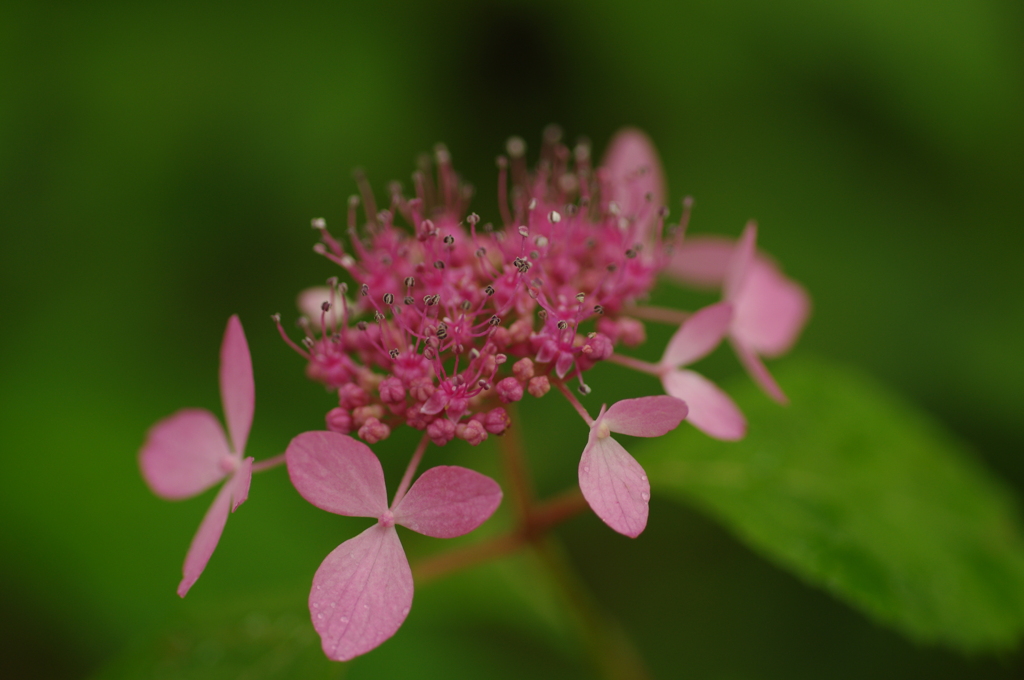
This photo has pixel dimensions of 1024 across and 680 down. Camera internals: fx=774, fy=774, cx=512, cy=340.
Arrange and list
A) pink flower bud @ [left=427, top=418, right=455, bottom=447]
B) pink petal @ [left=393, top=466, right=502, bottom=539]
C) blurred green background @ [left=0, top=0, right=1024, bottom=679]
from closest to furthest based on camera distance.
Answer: pink petal @ [left=393, top=466, right=502, bottom=539], pink flower bud @ [left=427, top=418, right=455, bottom=447], blurred green background @ [left=0, top=0, right=1024, bottom=679]

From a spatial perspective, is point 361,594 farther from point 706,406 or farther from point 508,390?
point 706,406

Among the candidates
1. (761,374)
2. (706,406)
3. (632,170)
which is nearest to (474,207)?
(632,170)

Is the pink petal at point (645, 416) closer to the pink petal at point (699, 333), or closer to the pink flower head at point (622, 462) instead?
the pink flower head at point (622, 462)

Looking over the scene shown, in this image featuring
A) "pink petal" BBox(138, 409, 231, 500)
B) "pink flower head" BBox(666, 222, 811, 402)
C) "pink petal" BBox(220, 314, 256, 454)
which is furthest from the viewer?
"pink flower head" BBox(666, 222, 811, 402)

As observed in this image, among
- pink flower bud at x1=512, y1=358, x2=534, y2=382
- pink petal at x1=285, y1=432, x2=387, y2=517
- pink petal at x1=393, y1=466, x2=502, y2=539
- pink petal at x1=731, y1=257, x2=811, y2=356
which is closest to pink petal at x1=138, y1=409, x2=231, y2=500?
pink petal at x1=285, y1=432, x2=387, y2=517

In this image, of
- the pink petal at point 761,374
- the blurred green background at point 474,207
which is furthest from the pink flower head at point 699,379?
the blurred green background at point 474,207

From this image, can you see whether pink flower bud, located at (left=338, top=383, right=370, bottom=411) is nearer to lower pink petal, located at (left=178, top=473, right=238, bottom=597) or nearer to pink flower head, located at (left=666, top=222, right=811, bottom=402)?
lower pink petal, located at (left=178, top=473, right=238, bottom=597)

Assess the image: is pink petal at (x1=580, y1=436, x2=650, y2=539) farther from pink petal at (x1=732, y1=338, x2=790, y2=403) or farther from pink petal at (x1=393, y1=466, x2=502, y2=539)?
pink petal at (x1=732, y1=338, x2=790, y2=403)

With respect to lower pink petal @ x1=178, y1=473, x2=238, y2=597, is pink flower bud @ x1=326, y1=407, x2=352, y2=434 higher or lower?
higher

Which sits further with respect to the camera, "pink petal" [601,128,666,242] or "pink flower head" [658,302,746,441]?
"pink petal" [601,128,666,242]

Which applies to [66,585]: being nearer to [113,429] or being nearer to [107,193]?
[113,429]
